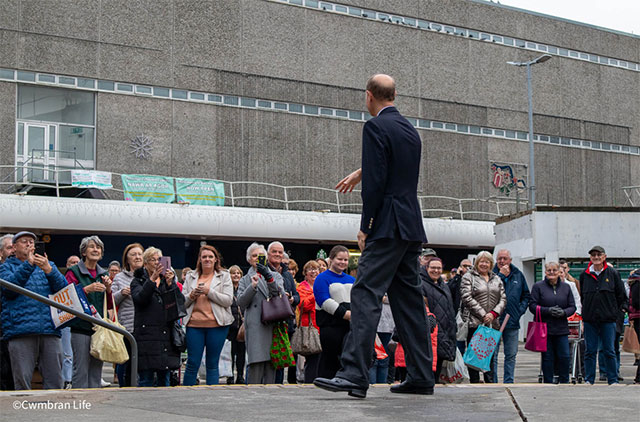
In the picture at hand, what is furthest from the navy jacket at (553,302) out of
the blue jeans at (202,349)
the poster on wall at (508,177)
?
the poster on wall at (508,177)

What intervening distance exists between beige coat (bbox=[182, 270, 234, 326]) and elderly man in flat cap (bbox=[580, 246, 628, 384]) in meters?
5.37

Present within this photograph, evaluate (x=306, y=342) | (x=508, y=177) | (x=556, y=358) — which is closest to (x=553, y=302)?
(x=556, y=358)

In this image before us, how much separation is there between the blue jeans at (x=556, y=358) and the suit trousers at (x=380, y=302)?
7.33 m

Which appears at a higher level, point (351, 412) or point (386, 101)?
point (386, 101)

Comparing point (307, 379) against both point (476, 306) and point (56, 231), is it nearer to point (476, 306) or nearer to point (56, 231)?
point (476, 306)

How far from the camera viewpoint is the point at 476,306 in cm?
1259

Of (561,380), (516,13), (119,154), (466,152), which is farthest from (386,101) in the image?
(516,13)

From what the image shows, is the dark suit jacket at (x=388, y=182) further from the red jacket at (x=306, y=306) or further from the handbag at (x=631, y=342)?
the handbag at (x=631, y=342)

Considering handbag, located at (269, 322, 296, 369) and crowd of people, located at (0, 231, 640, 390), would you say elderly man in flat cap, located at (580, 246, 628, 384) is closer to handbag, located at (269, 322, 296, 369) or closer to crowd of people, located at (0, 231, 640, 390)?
crowd of people, located at (0, 231, 640, 390)

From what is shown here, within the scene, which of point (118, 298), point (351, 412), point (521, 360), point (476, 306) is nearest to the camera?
point (351, 412)

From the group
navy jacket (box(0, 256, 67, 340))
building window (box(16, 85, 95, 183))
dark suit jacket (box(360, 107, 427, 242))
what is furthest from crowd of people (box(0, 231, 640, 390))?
building window (box(16, 85, 95, 183))

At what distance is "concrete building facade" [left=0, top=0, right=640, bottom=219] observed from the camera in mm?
37469

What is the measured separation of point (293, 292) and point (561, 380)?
171 inches

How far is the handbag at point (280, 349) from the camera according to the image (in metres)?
10.4
